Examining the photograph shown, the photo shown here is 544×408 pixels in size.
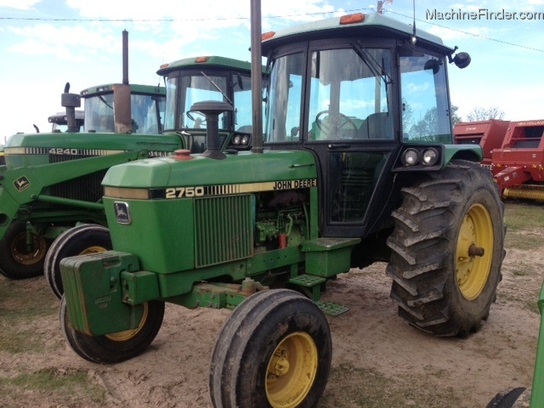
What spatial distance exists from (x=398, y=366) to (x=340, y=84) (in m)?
2.10

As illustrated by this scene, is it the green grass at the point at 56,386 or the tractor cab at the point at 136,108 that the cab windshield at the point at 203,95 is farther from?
the green grass at the point at 56,386

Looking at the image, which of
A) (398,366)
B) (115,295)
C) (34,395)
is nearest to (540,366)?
(398,366)

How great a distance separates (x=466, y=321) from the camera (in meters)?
4.00

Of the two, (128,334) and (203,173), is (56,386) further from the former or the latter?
(203,173)

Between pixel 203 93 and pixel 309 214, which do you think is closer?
pixel 309 214

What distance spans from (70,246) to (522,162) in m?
11.2

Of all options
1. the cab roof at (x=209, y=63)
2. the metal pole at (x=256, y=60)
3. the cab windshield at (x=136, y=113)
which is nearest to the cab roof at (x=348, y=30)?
the metal pole at (x=256, y=60)

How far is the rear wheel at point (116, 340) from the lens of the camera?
3508 millimetres

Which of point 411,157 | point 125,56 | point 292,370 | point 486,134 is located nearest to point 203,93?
point 125,56

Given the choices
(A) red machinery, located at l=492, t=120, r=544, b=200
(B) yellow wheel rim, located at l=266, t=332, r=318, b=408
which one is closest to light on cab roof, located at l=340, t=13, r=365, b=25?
(B) yellow wheel rim, located at l=266, t=332, r=318, b=408

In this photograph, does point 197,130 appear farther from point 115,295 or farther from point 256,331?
point 256,331

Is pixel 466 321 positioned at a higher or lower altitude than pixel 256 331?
lower

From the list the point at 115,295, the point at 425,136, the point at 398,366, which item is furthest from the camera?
the point at 425,136

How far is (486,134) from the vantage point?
14398 mm
